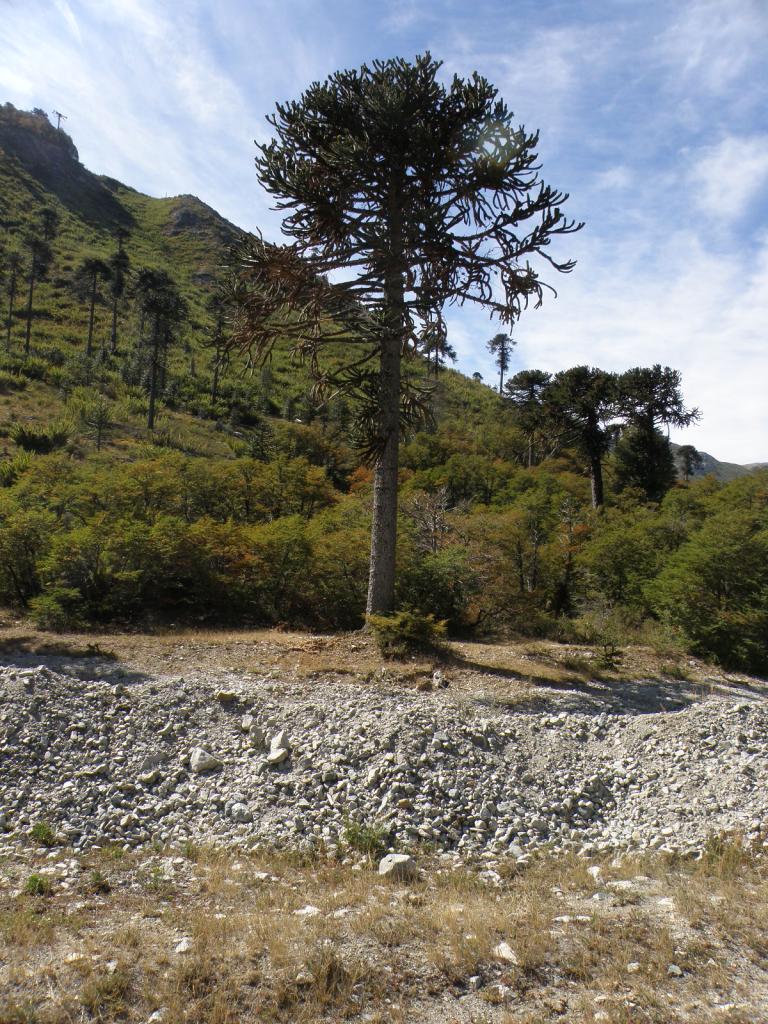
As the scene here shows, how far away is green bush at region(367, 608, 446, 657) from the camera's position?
10.1 metres

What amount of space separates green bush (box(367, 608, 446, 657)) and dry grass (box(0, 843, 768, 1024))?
17.4 ft

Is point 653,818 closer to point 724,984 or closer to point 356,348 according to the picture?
point 724,984

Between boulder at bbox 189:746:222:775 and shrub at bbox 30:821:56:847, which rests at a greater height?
boulder at bbox 189:746:222:775

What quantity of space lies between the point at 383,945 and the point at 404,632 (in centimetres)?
645

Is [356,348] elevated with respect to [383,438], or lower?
elevated

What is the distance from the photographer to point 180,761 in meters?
6.39

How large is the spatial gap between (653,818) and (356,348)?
5376 cm

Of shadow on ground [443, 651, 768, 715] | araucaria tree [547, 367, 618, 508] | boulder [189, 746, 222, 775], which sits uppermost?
araucaria tree [547, 367, 618, 508]

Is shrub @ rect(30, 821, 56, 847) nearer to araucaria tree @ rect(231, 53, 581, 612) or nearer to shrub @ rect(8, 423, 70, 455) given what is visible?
araucaria tree @ rect(231, 53, 581, 612)

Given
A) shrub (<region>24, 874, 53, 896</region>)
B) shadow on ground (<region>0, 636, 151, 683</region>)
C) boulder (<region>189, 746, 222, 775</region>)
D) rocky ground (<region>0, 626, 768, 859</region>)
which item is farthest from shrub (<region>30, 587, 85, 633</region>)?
shrub (<region>24, 874, 53, 896</region>)

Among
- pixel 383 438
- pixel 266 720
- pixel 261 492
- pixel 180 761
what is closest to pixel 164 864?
pixel 180 761

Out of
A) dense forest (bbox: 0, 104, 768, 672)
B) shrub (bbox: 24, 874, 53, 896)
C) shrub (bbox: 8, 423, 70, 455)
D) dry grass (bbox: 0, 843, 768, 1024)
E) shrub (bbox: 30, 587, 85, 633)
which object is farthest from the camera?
shrub (bbox: 8, 423, 70, 455)

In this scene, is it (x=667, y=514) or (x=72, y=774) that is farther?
(x=667, y=514)

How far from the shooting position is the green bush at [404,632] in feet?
33.0
